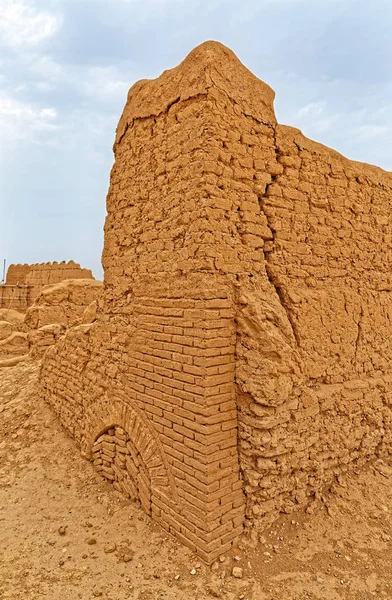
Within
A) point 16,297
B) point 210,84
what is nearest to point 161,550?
point 210,84

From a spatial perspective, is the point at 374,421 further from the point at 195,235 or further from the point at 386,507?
the point at 195,235

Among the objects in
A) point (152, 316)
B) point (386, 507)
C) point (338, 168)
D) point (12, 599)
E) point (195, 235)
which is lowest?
point (12, 599)

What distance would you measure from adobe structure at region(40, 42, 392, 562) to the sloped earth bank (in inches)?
7.1

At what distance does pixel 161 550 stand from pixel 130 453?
3.35 ft

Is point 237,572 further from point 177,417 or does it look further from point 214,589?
point 177,417

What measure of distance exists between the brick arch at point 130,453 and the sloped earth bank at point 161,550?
0.17 meters

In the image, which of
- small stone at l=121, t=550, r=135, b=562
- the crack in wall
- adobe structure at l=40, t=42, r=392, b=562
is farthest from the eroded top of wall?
small stone at l=121, t=550, r=135, b=562

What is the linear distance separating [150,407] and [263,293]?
153 cm

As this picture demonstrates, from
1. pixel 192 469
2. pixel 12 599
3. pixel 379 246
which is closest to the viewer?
pixel 12 599

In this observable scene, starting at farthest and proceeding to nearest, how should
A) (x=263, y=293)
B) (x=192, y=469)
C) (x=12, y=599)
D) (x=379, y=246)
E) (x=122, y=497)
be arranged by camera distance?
(x=379, y=246) < (x=122, y=497) < (x=263, y=293) < (x=192, y=469) < (x=12, y=599)

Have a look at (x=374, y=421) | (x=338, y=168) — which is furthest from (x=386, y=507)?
(x=338, y=168)

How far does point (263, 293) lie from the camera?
3.43 metres

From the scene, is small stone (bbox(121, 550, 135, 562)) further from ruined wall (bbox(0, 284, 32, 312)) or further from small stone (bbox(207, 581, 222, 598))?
ruined wall (bbox(0, 284, 32, 312))

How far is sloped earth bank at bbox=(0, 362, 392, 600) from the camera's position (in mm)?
2730
